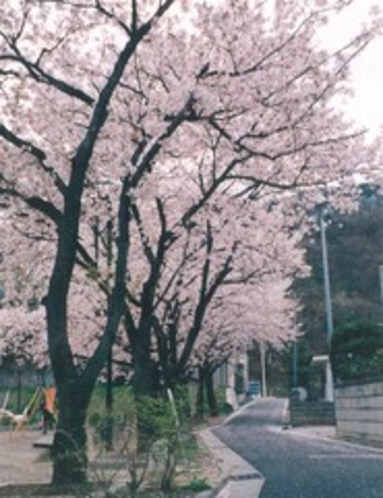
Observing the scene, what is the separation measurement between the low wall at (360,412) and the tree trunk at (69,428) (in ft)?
30.4

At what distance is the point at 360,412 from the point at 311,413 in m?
12.6

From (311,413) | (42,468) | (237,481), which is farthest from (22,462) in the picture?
(311,413)

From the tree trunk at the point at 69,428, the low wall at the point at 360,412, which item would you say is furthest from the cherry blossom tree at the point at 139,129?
the low wall at the point at 360,412

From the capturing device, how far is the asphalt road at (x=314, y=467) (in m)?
11.3

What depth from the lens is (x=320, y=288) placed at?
5575 centimetres

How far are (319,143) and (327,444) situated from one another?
32.6 feet

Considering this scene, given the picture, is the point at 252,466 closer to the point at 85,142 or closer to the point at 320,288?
the point at 85,142

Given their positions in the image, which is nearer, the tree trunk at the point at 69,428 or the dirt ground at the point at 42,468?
the dirt ground at the point at 42,468

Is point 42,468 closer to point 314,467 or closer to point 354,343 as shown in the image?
point 314,467

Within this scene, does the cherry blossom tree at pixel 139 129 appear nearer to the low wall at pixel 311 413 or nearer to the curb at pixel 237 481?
the curb at pixel 237 481

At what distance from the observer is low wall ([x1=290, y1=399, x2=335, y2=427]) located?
109 feet

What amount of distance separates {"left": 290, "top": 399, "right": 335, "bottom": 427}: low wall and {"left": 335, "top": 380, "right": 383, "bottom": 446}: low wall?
8438 millimetres

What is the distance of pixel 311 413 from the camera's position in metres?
Result: 33.8

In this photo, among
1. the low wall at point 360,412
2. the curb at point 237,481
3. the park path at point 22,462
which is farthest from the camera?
the low wall at point 360,412
